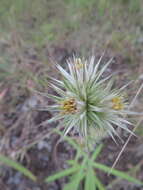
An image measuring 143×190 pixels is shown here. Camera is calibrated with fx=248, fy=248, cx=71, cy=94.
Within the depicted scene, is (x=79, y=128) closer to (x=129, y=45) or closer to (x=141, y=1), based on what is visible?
(x=129, y=45)

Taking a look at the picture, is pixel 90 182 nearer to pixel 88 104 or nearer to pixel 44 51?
pixel 88 104

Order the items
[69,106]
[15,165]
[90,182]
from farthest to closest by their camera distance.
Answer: [15,165] → [90,182] → [69,106]

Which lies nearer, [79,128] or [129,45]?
[79,128]

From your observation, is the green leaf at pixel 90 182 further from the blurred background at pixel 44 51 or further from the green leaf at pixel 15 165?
the green leaf at pixel 15 165

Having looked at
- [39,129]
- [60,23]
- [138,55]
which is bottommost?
[39,129]

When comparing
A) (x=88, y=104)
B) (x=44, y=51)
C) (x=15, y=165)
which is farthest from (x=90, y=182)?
(x=44, y=51)

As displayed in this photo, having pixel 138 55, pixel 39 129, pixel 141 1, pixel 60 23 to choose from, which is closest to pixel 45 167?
pixel 39 129

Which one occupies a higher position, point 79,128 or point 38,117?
point 38,117
